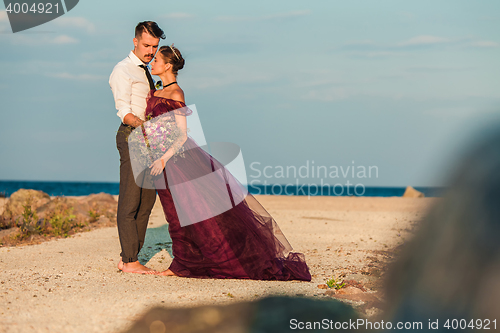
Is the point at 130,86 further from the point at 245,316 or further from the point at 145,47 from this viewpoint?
the point at 245,316

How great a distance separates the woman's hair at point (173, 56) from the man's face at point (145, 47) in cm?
9

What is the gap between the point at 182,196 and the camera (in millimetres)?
4707

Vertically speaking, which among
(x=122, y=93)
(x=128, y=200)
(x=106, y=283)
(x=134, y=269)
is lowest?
(x=134, y=269)

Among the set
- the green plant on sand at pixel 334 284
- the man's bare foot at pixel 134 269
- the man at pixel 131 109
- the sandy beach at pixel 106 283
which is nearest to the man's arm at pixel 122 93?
the man at pixel 131 109

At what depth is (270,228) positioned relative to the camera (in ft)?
15.9

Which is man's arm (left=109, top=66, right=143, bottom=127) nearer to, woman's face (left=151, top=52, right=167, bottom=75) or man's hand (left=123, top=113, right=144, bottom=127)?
man's hand (left=123, top=113, right=144, bottom=127)

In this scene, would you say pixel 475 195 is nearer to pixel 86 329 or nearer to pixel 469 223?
pixel 469 223

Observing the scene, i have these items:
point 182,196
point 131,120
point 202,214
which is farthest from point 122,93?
point 202,214

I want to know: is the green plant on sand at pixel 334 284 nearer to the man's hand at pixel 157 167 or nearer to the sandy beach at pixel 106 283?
the sandy beach at pixel 106 283

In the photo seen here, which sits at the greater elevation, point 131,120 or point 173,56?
point 173,56

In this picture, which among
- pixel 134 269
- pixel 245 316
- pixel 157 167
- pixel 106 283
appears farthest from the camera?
pixel 134 269

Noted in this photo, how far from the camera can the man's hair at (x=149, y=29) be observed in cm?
486

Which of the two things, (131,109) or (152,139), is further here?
(131,109)

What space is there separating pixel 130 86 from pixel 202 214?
1.65m
